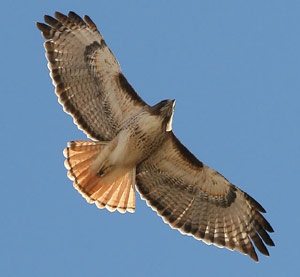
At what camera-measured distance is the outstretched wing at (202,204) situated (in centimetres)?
1526

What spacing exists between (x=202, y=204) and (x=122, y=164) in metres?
1.55

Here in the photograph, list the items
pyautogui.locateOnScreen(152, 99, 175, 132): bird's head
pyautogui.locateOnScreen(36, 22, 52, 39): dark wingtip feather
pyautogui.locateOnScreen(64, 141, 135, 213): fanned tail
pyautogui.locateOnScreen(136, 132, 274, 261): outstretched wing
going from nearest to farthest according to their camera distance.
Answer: pyautogui.locateOnScreen(152, 99, 175, 132): bird's head
pyautogui.locateOnScreen(64, 141, 135, 213): fanned tail
pyautogui.locateOnScreen(136, 132, 274, 261): outstretched wing
pyautogui.locateOnScreen(36, 22, 52, 39): dark wingtip feather

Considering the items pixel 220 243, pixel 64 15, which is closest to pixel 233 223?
pixel 220 243

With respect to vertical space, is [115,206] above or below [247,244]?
below

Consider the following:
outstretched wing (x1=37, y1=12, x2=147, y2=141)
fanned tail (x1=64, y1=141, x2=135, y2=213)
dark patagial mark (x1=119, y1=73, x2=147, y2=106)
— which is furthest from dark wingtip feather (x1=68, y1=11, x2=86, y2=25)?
fanned tail (x1=64, y1=141, x2=135, y2=213)

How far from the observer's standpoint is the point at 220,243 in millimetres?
15328

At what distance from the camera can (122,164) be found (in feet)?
49.2

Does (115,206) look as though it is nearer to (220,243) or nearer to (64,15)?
(220,243)

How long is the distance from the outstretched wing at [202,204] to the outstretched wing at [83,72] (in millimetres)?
1054

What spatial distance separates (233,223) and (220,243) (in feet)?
1.32

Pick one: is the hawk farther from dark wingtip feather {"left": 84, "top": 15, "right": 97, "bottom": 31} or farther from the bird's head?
the bird's head

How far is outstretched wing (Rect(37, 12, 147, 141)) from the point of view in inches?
603

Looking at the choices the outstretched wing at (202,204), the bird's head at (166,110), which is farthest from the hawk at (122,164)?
the bird's head at (166,110)

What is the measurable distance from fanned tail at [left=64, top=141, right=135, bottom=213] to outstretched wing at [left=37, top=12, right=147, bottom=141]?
0.43 m
